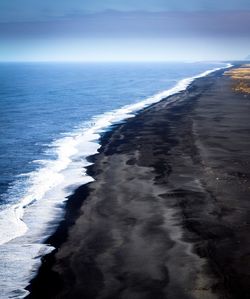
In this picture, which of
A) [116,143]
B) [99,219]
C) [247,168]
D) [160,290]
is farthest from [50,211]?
[116,143]

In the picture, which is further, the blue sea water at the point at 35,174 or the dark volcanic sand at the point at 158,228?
the blue sea water at the point at 35,174

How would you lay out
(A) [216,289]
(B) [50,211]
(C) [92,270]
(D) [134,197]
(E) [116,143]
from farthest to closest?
(E) [116,143]
(D) [134,197]
(B) [50,211]
(C) [92,270]
(A) [216,289]

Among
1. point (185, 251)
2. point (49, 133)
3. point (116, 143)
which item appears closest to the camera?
point (185, 251)

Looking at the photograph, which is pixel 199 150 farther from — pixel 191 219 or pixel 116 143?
pixel 191 219

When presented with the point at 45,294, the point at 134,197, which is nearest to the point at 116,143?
the point at 134,197

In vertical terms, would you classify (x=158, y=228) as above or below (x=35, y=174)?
above

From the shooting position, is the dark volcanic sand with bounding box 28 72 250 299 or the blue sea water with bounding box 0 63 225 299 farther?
the blue sea water with bounding box 0 63 225 299

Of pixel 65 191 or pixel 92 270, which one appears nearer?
pixel 92 270
